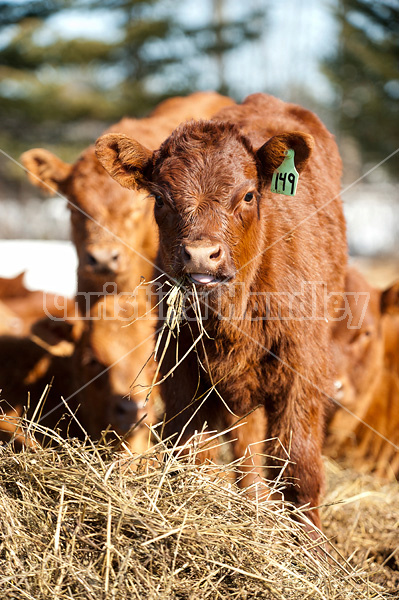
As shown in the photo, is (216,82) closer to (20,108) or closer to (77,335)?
(20,108)

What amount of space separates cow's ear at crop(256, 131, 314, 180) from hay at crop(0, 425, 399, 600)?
1610mm

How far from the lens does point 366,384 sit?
5.88 meters

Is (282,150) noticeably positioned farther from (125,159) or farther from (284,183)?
(125,159)

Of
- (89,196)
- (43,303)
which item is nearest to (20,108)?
(43,303)

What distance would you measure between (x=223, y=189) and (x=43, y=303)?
3812 millimetres

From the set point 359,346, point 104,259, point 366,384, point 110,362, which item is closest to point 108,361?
point 110,362

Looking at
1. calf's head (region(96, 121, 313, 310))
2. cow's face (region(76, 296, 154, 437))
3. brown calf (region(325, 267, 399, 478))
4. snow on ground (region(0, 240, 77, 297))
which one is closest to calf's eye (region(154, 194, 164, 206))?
calf's head (region(96, 121, 313, 310))

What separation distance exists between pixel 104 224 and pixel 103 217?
6 cm

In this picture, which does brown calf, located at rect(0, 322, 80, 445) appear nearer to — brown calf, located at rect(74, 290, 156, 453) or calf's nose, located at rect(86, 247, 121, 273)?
brown calf, located at rect(74, 290, 156, 453)

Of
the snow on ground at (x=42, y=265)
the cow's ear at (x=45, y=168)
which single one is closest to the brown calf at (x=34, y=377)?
the cow's ear at (x=45, y=168)

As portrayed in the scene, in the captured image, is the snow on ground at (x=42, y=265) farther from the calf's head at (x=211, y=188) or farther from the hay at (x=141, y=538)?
the hay at (x=141, y=538)

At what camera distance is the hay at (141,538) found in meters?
2.48

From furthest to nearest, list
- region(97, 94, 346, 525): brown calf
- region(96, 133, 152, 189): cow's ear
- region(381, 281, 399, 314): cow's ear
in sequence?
region(381, 281, 399, 314): cow's ear
region(96, 133, 152, 189): cow's ear
region(97, 94, 346, 525): brown calf

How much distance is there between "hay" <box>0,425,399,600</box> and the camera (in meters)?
2.48
